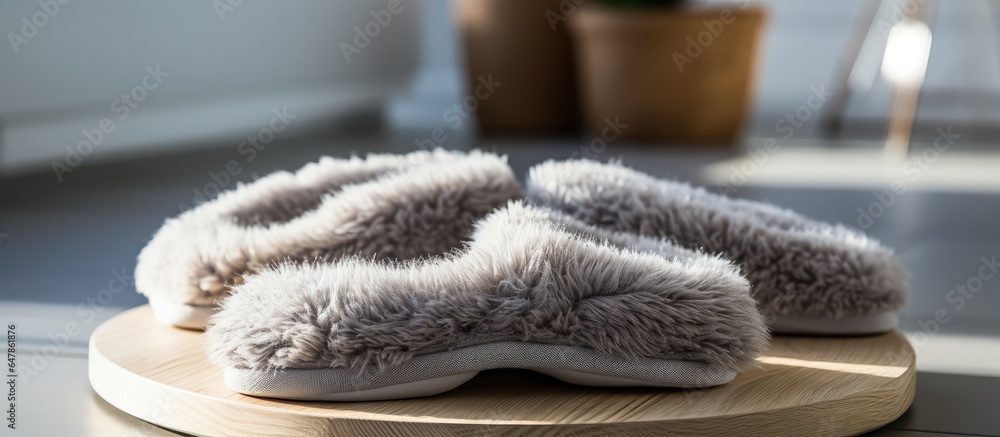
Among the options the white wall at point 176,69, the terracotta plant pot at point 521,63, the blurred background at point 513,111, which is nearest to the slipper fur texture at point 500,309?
the blurred background at point 513,111

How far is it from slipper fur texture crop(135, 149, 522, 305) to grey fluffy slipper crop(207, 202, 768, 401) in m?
0.14

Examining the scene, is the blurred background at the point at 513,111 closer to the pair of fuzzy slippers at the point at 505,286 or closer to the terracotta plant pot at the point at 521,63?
the terracotta plant pot at the point at 521,63

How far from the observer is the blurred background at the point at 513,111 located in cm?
142

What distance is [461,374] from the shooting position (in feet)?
2.24

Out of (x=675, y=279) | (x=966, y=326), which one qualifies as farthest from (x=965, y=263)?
(x=675, y=279)

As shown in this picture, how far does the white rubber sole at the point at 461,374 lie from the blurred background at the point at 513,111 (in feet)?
0.88

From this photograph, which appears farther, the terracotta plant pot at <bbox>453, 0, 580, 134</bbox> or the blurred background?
the terracotta plant pot at <bbox>453, 0, 580, 134</bbox>

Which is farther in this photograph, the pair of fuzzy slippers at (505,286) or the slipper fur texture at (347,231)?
the slipper fur texture at (347,231)

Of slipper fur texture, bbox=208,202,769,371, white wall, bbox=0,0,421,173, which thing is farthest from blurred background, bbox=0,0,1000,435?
slipper fur texture, bbox=208,202,769,371

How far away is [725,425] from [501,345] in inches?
5.7

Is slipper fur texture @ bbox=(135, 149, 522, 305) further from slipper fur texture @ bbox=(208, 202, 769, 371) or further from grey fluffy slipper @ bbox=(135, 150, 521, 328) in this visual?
slipper fur texture @ bbox=(208, 202, 769, 371)

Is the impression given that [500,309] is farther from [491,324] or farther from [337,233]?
[337,233]

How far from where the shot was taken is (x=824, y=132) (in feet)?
9.79

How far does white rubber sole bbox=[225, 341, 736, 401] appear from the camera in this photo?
667 mm
